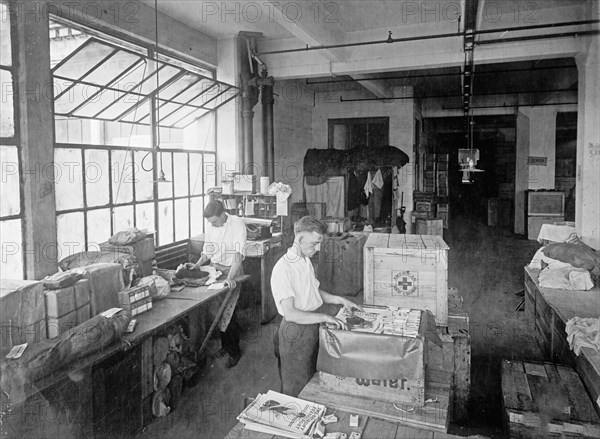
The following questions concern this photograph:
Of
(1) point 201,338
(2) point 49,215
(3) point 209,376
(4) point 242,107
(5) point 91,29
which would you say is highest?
(5) point 91,29

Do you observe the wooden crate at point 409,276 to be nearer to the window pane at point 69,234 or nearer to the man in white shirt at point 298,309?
the man in white shirt at point 298,309

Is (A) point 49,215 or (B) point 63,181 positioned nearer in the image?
(A) point 49,215

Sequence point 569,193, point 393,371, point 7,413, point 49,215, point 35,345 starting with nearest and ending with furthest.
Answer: point 393,371
point 7,413
point 35,345
point 49,215
point 569,193

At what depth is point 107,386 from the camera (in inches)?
159

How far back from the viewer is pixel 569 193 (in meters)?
16.7

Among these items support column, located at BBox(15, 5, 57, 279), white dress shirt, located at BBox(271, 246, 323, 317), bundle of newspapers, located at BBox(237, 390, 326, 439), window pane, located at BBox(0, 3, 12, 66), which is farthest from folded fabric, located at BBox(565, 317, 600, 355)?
window pane, located at BBox(0, 3, 12, 66)

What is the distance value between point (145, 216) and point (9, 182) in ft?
7.83

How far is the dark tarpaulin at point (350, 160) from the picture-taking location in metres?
12.0

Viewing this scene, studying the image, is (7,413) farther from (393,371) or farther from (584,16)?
(584,16)

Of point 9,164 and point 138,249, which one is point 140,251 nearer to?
point 138,249

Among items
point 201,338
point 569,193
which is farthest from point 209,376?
point 569,193

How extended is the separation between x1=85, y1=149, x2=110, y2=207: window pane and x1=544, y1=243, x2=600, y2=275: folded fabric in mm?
6220

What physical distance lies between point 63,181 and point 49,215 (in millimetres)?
550

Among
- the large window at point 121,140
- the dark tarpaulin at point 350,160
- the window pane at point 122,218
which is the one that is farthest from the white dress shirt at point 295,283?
the dark tarpaulin at point 350,160
